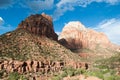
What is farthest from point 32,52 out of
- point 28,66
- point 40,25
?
point 40,25

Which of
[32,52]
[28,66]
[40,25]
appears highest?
[40,25]

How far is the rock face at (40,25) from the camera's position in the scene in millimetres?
155900

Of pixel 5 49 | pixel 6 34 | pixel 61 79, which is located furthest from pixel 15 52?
pixel 61 79

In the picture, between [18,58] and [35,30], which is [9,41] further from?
[35,30]

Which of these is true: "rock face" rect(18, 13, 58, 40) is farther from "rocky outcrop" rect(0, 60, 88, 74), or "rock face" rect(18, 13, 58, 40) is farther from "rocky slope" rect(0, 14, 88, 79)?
"rocky outcrop" rect(0, 60, 88, 74)

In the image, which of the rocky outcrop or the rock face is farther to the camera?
the rock face

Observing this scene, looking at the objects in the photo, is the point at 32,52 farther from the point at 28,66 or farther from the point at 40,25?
the point at 40,25

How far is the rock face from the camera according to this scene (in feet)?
511

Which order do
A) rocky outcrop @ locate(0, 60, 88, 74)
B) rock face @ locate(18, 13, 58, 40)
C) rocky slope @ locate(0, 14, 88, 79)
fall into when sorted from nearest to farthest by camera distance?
1. rocky outcrop @ locate(0, 60, 88, 74)
2. rocky slope @ locate(0, 14, 88, 79)
3. rock face @ locate(18, 13, 58, 40)

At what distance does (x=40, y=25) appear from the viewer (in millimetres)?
166375

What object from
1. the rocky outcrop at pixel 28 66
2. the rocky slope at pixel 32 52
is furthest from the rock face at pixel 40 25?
the rocky outcrop at pixel 28 66

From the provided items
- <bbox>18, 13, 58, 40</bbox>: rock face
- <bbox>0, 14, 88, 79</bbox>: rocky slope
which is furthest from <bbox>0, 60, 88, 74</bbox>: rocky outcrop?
<bbox>18, 13, 58, 40</bbox>: rock face

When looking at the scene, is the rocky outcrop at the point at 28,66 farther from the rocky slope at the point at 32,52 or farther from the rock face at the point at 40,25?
the rock face at the point at 40,25

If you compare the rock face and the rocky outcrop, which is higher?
the rock face
